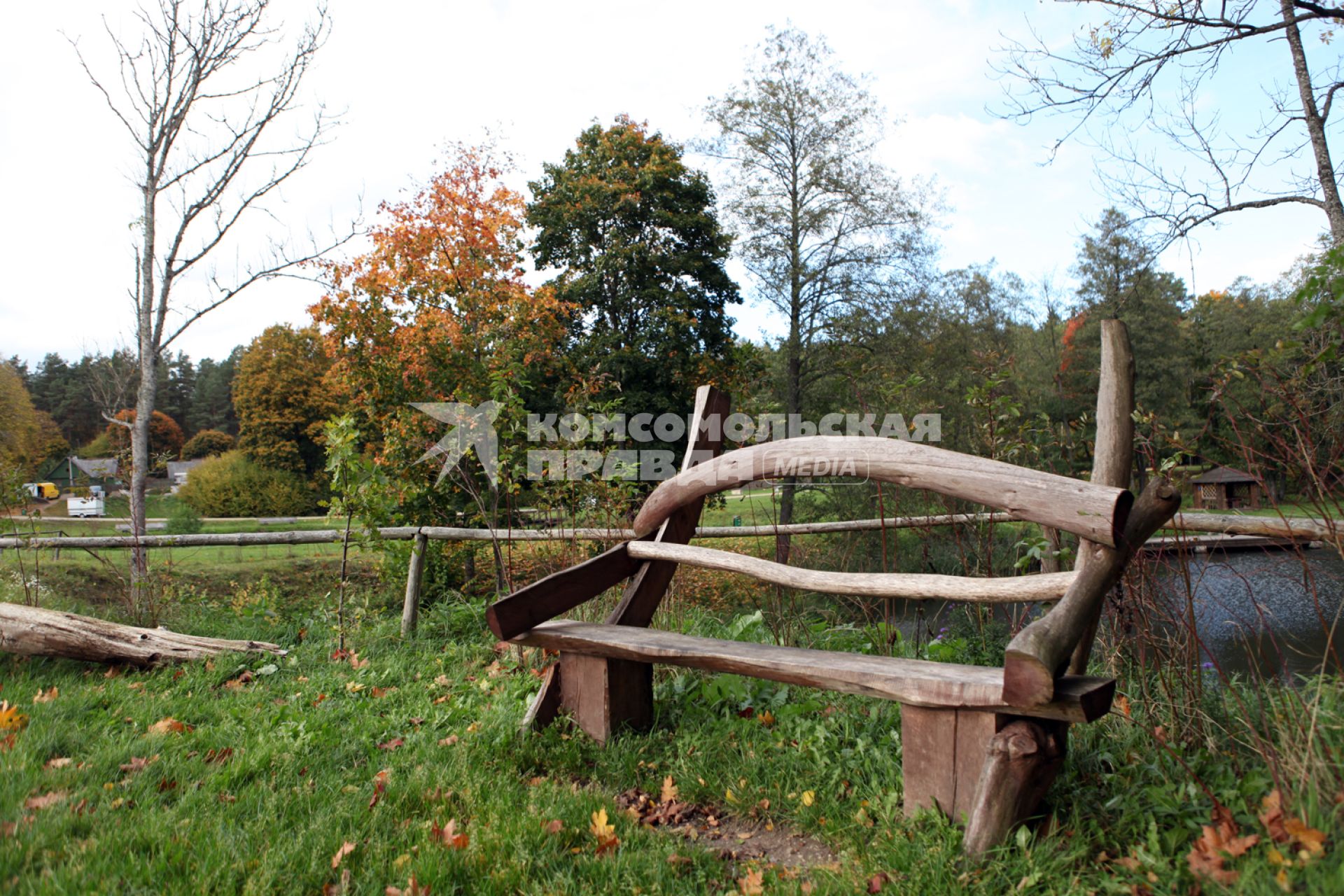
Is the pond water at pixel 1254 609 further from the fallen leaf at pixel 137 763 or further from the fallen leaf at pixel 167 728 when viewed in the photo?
the fallen leaf at pixel 167 728

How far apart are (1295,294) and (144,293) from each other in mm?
10148

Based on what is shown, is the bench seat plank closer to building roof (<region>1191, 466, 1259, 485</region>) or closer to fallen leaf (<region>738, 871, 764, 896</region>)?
fallen leaf (<region>738, 871, 764, 896</region>)

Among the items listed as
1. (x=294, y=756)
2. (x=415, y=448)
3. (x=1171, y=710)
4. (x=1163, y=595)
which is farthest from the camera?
(x=415, y=448)

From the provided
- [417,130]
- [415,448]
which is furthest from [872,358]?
[415,448]

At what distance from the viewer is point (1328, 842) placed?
1.64 m

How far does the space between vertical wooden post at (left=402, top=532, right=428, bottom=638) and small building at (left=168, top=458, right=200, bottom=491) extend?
36185 millimetres

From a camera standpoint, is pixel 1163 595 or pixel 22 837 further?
pixel 1163 595

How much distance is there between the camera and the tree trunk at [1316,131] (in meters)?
7.82

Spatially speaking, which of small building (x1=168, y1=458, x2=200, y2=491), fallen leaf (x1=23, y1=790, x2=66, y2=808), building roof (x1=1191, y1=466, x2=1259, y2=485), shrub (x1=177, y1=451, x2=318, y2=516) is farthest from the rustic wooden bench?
small building (x1=168, y1=458, x2=200, y2=491)

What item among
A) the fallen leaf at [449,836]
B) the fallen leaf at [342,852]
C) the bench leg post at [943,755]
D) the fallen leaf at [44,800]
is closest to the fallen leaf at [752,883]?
the bench leg post at [943,755]

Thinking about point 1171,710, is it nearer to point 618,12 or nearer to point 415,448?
point 415,448

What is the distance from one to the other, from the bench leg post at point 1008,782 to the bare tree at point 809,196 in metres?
12.7

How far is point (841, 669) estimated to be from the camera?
2.34 m

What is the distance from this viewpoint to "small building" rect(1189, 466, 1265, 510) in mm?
3004
